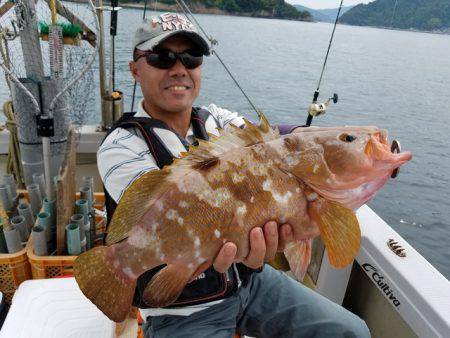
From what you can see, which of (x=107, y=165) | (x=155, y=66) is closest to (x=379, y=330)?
(x=107, y=165)

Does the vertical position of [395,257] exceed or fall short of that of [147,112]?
it falls short

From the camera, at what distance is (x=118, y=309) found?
5.54ft

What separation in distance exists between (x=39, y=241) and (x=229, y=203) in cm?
196

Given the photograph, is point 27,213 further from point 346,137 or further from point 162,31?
point 346,137

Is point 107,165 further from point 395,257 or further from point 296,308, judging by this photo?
point 395,257

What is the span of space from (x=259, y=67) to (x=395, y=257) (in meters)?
21.9

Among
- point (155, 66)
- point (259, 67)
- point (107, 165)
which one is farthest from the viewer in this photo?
point (259, 67)

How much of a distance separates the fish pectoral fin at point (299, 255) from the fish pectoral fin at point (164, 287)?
584 millimetres

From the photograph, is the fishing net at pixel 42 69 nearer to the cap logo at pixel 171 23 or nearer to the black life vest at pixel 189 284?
the cap logo at pixel 171 23

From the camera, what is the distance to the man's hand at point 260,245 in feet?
5.61

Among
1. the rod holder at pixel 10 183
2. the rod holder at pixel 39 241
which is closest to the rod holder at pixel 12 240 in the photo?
the rod holder at pixel 39 241

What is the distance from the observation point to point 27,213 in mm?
3252

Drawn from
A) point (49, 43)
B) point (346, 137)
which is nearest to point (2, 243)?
point (49, 43)

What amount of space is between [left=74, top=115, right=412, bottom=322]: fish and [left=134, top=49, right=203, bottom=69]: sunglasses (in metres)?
0.74
